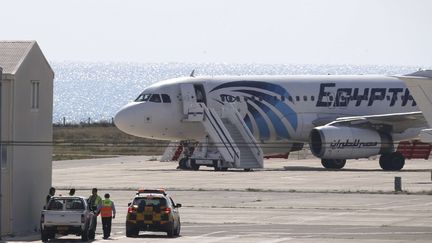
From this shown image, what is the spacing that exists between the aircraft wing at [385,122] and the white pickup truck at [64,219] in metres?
34.5

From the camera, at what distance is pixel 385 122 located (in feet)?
246

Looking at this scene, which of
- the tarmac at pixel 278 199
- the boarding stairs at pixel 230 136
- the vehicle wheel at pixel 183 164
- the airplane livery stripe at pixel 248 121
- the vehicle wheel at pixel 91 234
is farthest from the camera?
the vehicle wheel at pixel 183 164

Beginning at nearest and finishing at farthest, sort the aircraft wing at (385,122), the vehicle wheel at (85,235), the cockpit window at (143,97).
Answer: the vehicle wheel at (85,235) → the aircraft wing at (385,122) → the cockpit window at (143,97)

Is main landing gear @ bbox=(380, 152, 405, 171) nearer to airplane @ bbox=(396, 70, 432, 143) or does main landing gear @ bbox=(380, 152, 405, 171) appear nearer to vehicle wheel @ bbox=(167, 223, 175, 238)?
airplane @ bbox=(396, 70, 432, 143)

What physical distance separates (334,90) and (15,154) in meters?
35.9

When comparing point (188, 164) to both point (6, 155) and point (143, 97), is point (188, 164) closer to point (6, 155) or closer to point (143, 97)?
point (143, 97)

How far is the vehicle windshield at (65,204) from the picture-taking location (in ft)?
139

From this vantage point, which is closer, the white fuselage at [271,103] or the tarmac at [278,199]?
the tarmac at [278,199]

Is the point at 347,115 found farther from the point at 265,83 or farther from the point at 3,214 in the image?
the point at 3,214

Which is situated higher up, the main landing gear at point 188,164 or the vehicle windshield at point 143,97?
the vehicle windshield at point 143,97

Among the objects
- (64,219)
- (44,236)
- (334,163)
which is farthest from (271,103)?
(44,236)

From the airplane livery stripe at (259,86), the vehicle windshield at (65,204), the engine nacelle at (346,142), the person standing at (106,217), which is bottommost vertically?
the person standing at (106,217)

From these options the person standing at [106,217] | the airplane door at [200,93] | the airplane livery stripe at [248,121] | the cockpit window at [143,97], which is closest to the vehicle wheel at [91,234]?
the person standing at [106,217]

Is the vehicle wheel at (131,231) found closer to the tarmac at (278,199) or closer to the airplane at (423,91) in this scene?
the tarmac at (278,199)
